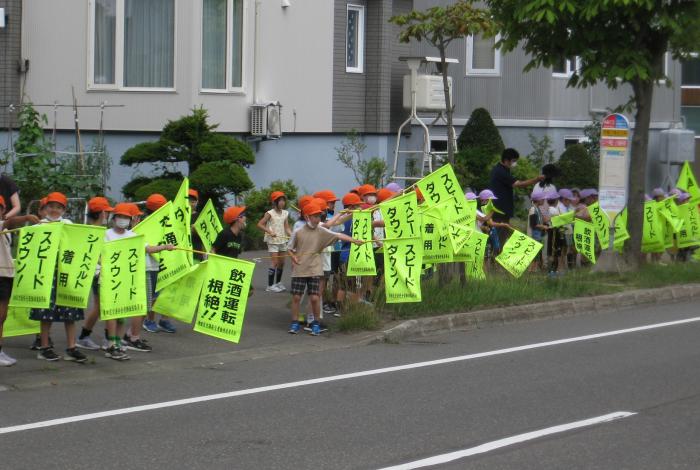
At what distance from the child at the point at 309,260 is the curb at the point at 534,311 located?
2.76ft

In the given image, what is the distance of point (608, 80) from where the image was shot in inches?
647

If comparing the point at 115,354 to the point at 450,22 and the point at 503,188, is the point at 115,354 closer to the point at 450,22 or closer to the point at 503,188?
the point at 503,188

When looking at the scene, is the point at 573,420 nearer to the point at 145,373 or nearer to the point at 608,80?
the point at 145,373

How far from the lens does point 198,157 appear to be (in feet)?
63.9

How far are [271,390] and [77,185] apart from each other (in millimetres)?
9409

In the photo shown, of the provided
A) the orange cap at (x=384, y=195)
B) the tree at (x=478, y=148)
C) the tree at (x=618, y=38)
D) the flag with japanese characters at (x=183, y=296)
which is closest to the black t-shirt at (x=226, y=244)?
the flag with japanese characters at (x=183, y=296)

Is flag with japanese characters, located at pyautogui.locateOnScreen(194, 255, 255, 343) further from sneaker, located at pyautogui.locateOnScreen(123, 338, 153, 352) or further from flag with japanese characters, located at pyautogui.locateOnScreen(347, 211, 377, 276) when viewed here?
flag with japanese characters, located at pyautogui.locateOnScreen(347, 211, 377, 276)

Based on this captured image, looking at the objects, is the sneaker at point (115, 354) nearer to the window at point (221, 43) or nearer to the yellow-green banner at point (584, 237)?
the yellow-green banner at point (584, 237)

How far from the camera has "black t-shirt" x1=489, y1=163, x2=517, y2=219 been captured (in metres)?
16.5

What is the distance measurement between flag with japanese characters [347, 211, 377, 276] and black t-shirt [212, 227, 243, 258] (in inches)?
51.0

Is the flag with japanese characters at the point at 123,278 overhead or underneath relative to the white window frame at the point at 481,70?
underneath

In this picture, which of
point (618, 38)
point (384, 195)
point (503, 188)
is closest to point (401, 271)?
point (384, 195)

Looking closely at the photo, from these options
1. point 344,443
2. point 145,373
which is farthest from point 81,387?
point 344,443

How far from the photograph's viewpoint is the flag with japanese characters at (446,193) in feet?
46.1
